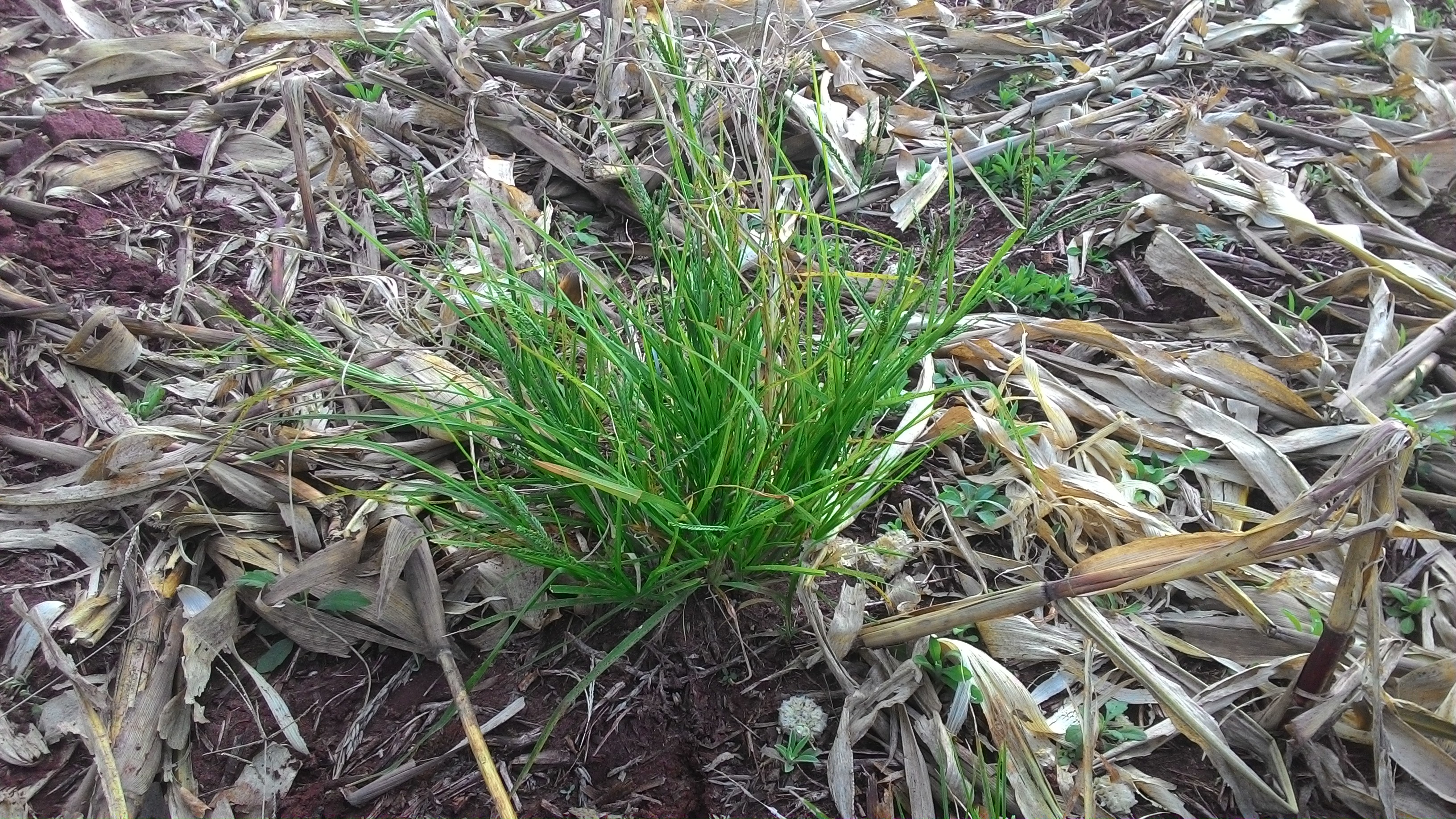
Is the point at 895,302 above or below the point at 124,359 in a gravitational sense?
above

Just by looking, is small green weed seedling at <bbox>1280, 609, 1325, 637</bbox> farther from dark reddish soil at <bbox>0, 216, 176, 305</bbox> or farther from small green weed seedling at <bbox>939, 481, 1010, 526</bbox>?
dark reddish soil at <bbox>0, 216, 176, 305</bbox>

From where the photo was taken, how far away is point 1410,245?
2.12m

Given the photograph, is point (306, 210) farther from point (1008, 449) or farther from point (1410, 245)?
point (1410, 245)

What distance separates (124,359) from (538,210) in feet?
3.14

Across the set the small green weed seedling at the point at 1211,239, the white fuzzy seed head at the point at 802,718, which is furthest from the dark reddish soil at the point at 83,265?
the small green weed seedling at the point at 1211,239

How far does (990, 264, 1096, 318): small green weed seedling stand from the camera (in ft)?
6.61

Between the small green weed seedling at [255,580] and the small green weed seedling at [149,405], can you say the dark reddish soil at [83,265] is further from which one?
the small green weed seedling at [255,580]

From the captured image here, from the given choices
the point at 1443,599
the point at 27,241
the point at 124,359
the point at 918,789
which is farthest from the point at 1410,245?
the point at 27,241

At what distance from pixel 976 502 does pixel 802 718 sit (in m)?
0.54

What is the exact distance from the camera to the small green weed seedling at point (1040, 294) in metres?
2.01

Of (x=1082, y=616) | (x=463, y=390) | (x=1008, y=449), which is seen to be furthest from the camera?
(x=1008, y=449)

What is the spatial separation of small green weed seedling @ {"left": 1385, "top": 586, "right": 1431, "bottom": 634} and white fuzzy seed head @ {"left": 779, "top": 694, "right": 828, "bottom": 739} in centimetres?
102

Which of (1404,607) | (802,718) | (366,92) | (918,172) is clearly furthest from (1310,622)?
(366,92)

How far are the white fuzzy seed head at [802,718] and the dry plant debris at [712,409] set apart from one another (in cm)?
2
